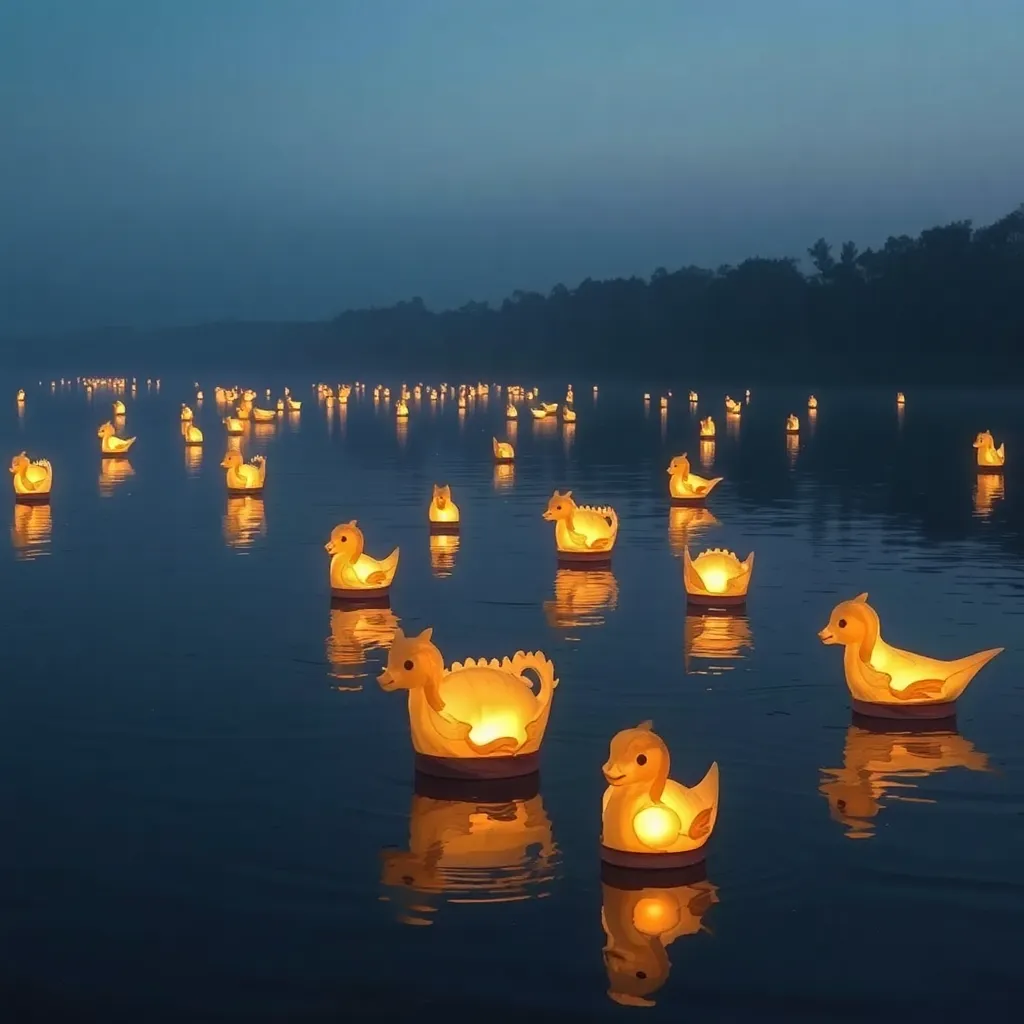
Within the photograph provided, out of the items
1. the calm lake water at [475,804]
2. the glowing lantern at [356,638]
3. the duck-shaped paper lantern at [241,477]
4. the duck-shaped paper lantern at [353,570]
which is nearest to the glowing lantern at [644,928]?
the calm lake water at [475,804]

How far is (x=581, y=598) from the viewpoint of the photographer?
18.8 meters

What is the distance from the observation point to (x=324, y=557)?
73.1 feet

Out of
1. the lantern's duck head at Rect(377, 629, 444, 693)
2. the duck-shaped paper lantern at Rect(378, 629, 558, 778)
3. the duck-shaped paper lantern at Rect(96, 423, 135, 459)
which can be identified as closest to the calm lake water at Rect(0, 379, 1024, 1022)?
the duck-shaped paper lantern at Rect(378, 629, 558, 778)

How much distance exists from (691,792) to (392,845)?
180cm

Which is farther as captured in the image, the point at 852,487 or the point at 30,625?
the point at 852,487

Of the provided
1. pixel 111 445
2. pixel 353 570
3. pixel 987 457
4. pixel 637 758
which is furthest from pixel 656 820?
pixel 111 445

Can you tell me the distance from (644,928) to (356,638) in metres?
8.11

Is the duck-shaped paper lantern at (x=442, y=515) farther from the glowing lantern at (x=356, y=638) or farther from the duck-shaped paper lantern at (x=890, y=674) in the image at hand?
the duck-shaped paper lantern at (x=890, y=674)

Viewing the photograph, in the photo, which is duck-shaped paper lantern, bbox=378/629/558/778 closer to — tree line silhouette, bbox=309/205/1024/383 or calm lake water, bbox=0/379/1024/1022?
calm lake water, bbox=0/379/1024/1022

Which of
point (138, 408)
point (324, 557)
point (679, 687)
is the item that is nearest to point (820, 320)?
point (138, 408)

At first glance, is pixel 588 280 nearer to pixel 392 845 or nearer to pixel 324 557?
pixel 324 557

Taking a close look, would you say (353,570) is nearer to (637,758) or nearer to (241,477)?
(637,758)

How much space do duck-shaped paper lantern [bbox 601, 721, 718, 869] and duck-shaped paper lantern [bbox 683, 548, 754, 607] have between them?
28.4 ft

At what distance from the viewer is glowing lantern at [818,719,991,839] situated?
34.5ft
